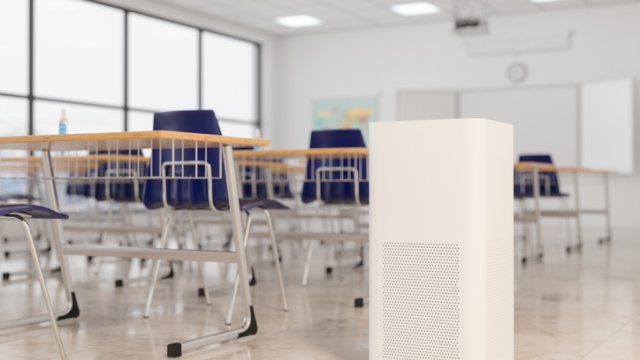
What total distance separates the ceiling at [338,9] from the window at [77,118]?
1.72 meters

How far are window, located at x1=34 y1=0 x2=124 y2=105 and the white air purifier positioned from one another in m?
7.26

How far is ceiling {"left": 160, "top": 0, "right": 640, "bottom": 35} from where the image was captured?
10.1 metres

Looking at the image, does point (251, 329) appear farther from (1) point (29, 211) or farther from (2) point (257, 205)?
(1) point (29, 211)

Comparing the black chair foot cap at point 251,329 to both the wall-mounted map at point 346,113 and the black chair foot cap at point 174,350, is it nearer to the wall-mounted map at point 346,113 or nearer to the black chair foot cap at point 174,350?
the black chair foot cap at point 174,350

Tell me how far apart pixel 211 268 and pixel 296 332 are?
8.00 ft

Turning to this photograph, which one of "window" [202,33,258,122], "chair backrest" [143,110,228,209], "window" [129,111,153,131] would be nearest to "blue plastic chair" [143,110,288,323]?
"chair backrest" [143,110,228,209]

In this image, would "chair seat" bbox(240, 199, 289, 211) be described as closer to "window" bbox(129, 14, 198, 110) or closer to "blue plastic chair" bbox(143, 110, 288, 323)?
"blue plastic chair" bbox(143, 110, 288, 323)

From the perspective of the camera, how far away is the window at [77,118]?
871 cm

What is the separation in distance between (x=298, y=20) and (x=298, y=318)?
27.9 feet

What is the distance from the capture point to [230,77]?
37.9 ft

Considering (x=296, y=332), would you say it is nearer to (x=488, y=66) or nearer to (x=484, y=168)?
(x=484, y=168)

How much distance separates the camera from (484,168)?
2184 mm

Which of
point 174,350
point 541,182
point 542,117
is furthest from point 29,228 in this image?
point 542,117

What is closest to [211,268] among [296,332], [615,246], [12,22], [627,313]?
[296,332]
